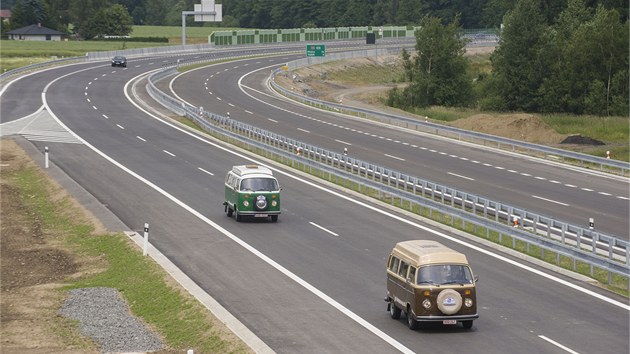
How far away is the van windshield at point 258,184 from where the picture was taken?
40.0m

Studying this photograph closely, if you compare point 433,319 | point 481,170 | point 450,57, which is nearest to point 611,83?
point 450,57

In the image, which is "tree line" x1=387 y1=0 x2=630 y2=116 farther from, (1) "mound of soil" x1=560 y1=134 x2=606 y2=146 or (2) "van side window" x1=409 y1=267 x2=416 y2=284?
(2) "van side window" x1=409 y1=267 x2=416 y2=284

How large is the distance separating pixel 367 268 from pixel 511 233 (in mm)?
5567

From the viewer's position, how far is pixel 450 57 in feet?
364

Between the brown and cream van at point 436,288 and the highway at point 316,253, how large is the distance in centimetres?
50

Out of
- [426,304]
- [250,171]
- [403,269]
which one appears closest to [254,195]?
[250,171]

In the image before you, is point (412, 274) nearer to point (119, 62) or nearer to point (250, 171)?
point (250, 171)

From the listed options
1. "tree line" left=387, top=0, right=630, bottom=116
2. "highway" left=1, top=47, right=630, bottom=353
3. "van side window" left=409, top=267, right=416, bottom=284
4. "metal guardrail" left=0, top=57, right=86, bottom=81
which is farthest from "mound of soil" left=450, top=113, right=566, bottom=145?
"metal guardrail" left=0, top=57, right=86, bottom=81

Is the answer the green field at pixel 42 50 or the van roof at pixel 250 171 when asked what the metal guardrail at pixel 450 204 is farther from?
the green field at pixel 42 50

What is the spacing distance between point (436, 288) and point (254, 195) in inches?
666

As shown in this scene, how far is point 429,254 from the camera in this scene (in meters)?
24.5

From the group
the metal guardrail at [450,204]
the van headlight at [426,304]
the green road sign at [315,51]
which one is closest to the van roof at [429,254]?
the van headlight at [426,304]

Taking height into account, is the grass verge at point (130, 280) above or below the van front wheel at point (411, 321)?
below

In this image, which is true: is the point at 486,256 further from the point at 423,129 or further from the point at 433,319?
the point at 423,129
